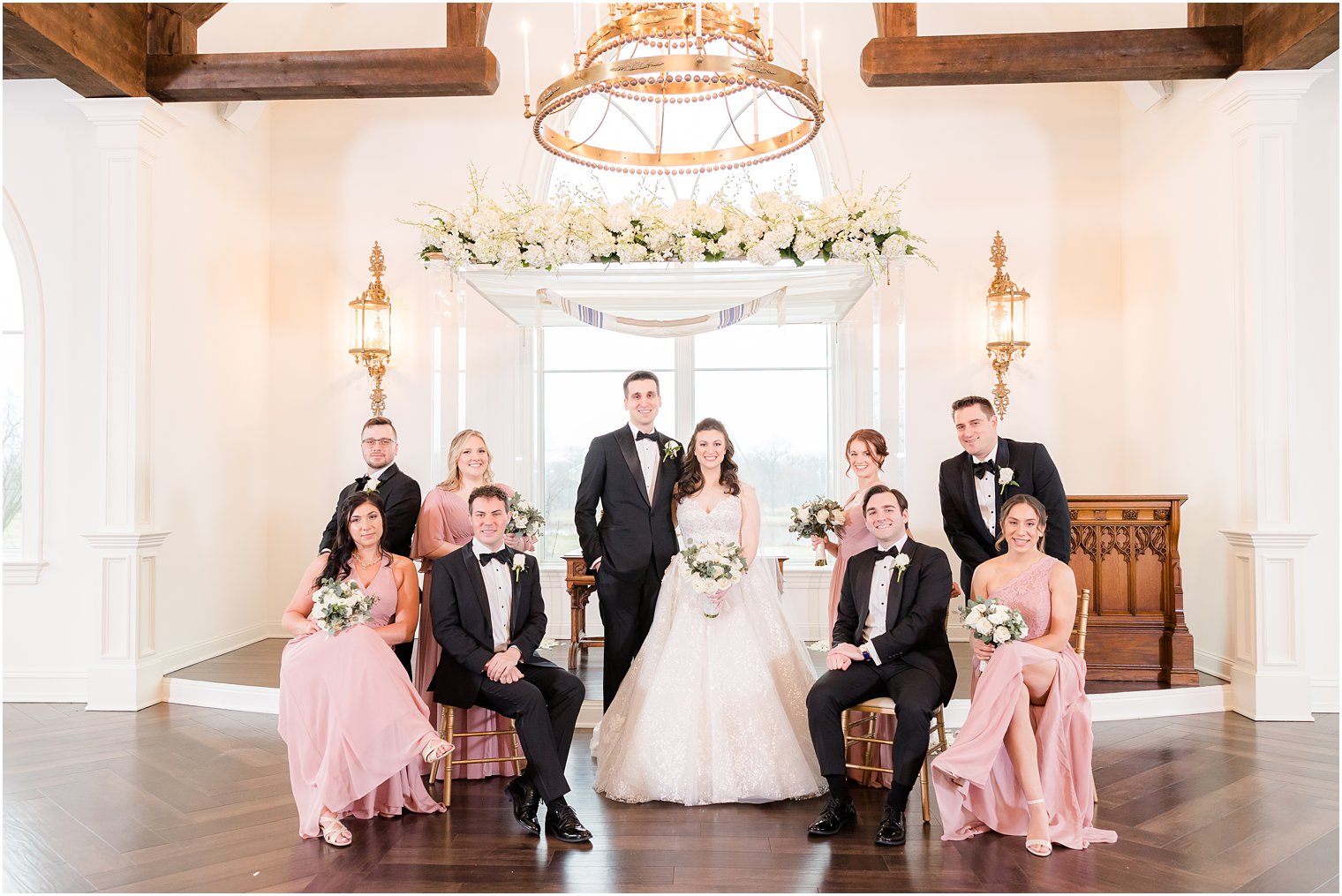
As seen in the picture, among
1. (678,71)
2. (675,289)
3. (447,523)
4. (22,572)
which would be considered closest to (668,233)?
(675,289)

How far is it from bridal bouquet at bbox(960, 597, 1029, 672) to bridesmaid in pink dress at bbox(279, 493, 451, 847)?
222 centimetres

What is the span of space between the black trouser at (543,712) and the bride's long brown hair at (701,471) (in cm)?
108

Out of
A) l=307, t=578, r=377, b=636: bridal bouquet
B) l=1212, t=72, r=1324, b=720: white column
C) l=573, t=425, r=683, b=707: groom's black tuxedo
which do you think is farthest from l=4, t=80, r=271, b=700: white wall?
l=1212, t=72, r=1324, b=720: white column

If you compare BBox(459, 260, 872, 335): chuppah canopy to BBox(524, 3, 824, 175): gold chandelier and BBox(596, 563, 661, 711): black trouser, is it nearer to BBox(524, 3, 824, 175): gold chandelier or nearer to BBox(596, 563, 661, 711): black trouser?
BBox(524, 3, 824, 175): gold chandelier

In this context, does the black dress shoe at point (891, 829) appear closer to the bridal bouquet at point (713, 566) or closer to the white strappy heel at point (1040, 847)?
the white strappy heel at point (1040, 847)

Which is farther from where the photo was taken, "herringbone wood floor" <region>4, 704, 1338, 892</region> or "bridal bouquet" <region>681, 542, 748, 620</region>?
"bridal bouquet" <region>681, 542, 748, 620</region>

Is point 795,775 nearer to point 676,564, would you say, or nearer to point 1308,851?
point 676,564

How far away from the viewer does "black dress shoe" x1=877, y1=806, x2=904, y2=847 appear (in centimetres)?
351

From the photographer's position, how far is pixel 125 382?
19.6 ft

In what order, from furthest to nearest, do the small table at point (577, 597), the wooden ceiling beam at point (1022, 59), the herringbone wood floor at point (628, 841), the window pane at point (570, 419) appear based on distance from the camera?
the window pane at point (570, 419)
the small table at point (577, 597)
the wooden ceiling beam at point (1022, 59)
the herringbone wood floor at point (628, 841)

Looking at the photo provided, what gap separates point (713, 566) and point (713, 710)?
0.65 m

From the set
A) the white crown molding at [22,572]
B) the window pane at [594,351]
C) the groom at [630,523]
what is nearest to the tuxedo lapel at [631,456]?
the groom at [630,523]

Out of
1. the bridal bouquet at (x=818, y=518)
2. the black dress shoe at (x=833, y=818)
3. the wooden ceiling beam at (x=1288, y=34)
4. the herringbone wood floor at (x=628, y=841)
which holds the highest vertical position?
the wooden ceiling beam at (x=1288, y=34)

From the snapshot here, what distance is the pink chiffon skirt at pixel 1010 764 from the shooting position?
3553 millimetres
